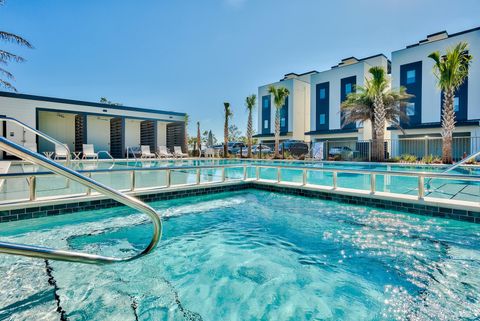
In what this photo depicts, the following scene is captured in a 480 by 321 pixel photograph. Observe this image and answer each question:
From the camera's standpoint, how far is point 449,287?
8.66 ft

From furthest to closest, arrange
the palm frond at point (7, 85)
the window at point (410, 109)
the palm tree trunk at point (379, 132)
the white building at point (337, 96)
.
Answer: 1. the white building at point (337, 96)
2. the window at point (410, 109)
3. the palm frond at point (7, 85)
4. the palm tree trunk at point (379, 132)

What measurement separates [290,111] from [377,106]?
642 inches

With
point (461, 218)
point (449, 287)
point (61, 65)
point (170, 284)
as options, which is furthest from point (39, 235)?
point (61, 65)

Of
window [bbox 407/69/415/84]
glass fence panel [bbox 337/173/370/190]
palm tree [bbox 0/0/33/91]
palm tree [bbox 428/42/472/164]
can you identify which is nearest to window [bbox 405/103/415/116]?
window [bbox 407/69/415/84]

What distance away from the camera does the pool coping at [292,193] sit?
454cm

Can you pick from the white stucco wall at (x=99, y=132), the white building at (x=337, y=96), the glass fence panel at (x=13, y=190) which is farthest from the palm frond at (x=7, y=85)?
the white building at (x=337, y=96)

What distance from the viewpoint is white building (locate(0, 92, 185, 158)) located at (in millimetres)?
15297

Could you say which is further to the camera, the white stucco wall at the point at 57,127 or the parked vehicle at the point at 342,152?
the white stucco wall at the point at 57,127

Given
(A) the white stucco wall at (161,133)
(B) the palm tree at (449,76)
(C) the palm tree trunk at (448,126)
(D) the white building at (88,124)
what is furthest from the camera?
(A) the white stucco wall at (161,133)

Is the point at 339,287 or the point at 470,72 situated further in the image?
the point at 470,72

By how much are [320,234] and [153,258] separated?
2558 mm

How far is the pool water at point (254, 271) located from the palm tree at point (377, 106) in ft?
40.3

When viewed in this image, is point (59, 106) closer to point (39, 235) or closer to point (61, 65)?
point (61, 65)

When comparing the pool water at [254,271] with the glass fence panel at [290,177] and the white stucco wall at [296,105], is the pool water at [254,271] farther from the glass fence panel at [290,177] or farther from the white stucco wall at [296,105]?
the white stucco wall at [296,105]
